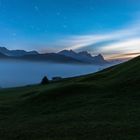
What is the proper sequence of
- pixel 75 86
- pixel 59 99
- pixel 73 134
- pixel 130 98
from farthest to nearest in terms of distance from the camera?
pixel 75 86 < pixel 59 99 < pixel 130 98 < pixel 73 134

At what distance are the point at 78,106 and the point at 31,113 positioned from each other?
238 inches

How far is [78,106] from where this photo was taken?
3634cm

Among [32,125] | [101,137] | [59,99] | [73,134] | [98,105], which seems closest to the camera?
[101,137]

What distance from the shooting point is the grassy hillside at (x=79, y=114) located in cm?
2228

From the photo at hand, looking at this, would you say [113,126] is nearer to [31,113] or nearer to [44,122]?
[44,122]

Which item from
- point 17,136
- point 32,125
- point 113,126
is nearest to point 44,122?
point 32,125

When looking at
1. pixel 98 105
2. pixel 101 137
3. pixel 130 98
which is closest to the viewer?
pixel 101 137

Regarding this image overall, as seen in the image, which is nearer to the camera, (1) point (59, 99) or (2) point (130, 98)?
(2) point (130, 98)

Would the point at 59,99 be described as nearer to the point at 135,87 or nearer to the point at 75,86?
the point at 75,86

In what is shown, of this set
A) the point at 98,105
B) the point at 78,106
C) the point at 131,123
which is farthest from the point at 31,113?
the point at 131,123

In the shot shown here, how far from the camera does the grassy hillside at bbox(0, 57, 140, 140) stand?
22.3 metres

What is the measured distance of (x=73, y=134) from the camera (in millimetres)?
22109

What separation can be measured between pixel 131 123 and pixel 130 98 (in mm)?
13938

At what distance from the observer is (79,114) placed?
30.6m
